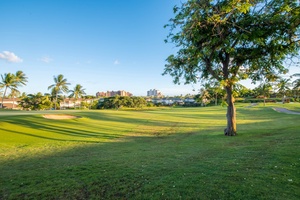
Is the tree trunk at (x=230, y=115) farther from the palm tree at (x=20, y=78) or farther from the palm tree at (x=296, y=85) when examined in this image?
the palm tree at (x=20, y=78)

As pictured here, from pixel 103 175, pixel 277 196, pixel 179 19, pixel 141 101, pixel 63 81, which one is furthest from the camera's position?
pixel 141 101

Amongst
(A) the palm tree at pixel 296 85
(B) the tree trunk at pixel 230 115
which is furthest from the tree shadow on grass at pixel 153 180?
(B) the tree trunk at pixel 230 115

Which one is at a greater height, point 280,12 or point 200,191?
point 280,12

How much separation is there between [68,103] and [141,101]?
45140 millimetres

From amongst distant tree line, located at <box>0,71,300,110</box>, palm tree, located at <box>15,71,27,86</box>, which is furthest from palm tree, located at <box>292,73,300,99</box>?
palm tree, located at <box>15,71,27,86</box>

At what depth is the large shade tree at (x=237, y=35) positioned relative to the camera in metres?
8.27

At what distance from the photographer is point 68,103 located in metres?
100

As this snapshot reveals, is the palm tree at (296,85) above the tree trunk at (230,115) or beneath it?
above

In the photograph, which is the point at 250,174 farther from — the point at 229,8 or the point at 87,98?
the point at 87,98

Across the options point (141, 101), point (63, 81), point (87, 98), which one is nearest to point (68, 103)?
point (87, 98)

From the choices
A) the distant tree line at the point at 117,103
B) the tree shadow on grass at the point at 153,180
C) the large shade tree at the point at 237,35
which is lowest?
the tree shadow on grass at the point at 153,180

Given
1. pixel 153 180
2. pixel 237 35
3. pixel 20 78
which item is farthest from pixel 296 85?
pixel 20 78

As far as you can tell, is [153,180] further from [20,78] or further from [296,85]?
[20,78]

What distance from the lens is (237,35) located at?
8898 mm
